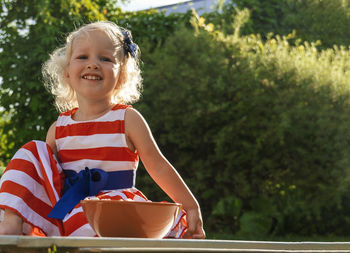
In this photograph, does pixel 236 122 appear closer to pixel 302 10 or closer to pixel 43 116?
pixel 43 116

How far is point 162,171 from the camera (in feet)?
7.03

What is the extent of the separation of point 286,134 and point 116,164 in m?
3.36

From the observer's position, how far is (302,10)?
7383mm

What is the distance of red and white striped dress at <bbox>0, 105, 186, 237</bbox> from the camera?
193cm

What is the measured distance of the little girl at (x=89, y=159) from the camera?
195 centimetres

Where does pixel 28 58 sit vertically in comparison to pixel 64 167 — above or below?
above

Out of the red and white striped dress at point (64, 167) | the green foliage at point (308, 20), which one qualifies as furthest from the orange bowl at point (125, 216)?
the green foliage at point (308, 20)

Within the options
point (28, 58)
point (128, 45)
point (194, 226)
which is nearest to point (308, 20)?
point (28, 58)

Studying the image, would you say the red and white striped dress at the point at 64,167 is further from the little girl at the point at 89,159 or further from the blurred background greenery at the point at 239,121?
the blurred background greenery at the point at 239,121

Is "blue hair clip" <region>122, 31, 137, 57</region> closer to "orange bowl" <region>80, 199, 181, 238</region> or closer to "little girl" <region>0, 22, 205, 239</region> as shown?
"little girl" <region>0, 22, 205, 239</region>

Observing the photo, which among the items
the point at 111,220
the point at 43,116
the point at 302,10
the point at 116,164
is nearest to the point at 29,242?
the point at 111,220

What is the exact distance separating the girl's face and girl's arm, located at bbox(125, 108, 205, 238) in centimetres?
17

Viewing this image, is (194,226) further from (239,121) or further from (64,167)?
(239,121)

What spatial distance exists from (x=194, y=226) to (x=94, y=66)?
0.86m
